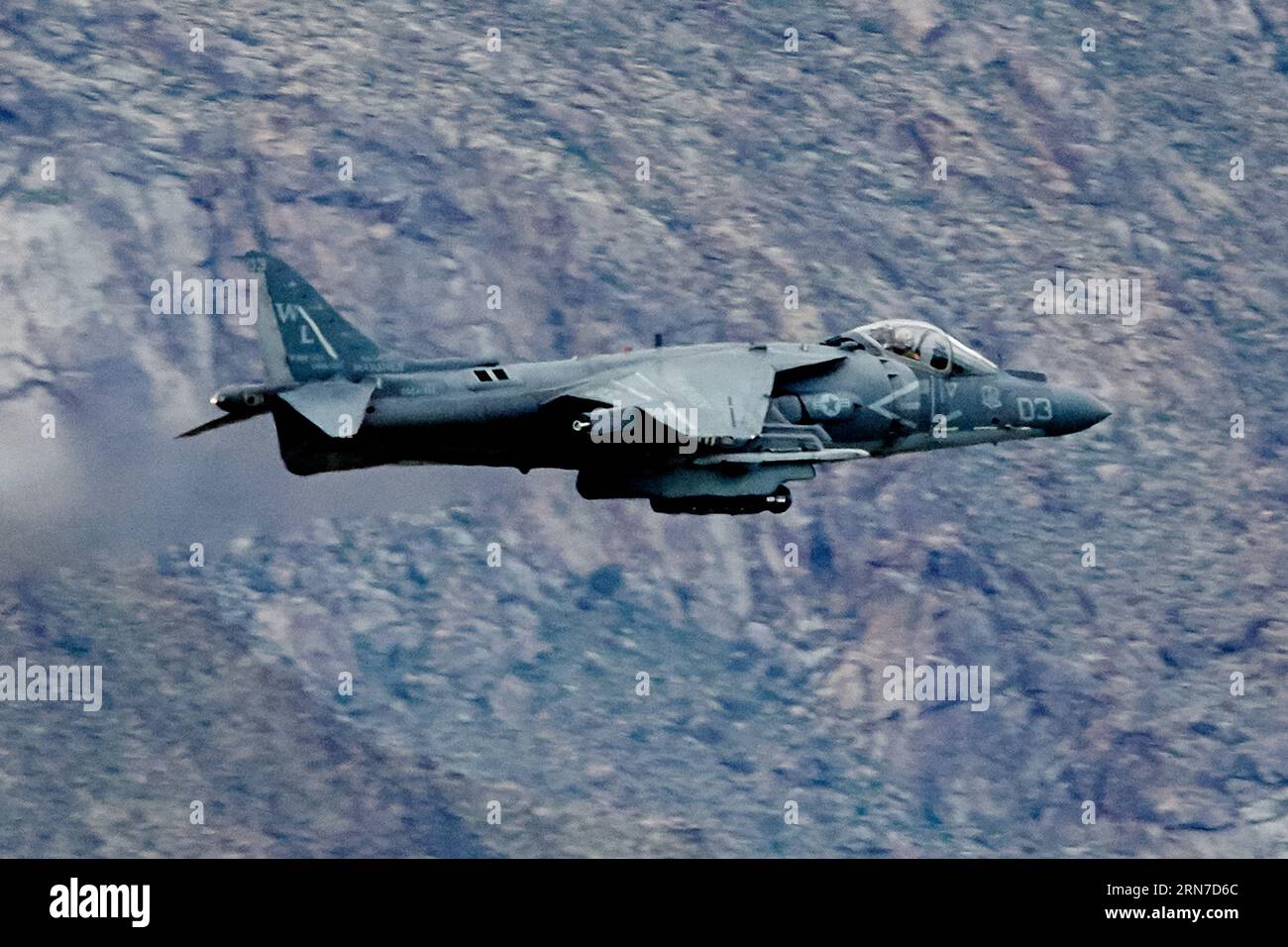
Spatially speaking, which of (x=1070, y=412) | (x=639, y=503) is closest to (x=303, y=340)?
(x=1070, y=412)

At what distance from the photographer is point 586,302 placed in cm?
10312

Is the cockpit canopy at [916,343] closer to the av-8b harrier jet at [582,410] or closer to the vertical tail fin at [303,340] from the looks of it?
the av-8b harrier jet at [582,410]

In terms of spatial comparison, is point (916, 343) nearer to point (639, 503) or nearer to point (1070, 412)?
point (1070, 412)

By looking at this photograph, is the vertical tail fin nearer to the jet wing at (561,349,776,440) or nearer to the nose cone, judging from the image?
the jet wing at (561,349,776,440)

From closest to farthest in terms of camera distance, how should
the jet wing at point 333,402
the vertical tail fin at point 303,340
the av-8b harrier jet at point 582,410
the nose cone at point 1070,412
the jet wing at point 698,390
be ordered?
the jet wing at point 333,402, the jet wing at point 698,390, the av-8b harrier jet at point 582,410, the vertical tail fin at point 303,340, the nose cone at point 1070,412

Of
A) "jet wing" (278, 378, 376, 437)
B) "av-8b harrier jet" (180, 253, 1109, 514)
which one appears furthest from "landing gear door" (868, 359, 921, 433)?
"jet wing" (278, 378, 376, 437)

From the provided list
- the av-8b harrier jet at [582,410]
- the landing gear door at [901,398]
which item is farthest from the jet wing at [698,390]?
the landing gear door at [901,398]

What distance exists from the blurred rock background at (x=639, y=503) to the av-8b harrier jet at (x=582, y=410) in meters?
35.3

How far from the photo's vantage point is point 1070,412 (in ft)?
179

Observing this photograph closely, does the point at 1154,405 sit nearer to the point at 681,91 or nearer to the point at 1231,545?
the point at 1231,545

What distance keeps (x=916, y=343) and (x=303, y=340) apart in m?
12.5

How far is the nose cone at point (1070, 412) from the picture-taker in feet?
178

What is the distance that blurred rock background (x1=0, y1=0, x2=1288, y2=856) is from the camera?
9094 cm

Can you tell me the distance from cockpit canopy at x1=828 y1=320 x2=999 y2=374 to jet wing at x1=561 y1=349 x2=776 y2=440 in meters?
3.17
